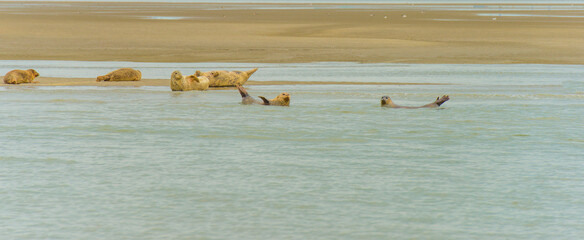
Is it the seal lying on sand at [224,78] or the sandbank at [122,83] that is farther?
the sandbank at [122,83]

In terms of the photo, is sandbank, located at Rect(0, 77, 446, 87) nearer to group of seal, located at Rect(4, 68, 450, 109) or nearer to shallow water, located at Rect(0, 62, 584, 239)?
group of seal, located at Rect(4, 68, 450, 109)

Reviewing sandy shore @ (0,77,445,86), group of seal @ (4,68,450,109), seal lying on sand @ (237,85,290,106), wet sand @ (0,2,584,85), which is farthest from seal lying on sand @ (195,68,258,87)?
seal lying on sand @ (237,85,290,106)

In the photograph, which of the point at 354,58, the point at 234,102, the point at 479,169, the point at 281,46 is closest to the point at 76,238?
the point at 479,169

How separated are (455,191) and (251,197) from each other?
195 centimetres

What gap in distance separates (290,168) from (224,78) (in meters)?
10.1

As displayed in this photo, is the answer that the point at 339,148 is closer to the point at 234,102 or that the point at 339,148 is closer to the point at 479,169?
the point at 479,169

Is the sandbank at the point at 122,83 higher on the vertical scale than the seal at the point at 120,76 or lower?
lower

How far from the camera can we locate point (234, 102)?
16.1m

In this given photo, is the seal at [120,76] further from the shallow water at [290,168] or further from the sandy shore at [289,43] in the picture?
the sandy shore at [289,43]

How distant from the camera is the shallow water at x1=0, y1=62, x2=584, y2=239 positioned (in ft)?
23.0

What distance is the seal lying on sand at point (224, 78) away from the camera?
62.5 feet

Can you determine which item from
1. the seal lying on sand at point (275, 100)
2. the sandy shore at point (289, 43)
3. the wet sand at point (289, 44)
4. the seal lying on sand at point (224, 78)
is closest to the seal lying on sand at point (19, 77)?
the wet sand at point (289, 44)

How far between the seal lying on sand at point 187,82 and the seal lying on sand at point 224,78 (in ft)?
1.01

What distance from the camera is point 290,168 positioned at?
938 centimetres
